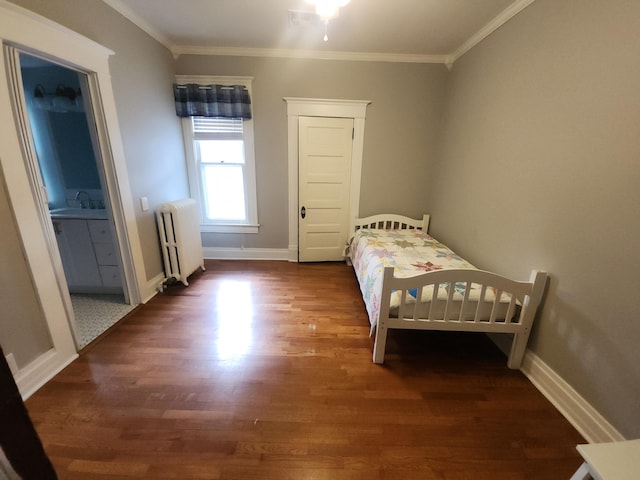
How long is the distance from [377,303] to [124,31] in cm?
313

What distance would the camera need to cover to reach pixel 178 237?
2.75 metres

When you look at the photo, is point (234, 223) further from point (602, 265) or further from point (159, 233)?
point (602, 265)

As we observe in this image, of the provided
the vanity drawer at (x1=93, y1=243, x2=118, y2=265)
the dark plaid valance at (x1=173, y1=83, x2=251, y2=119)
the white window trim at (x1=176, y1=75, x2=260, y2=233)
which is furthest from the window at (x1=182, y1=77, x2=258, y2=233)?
the vanity drawer at (x1=93, y1=243, x2=118, y2=265)

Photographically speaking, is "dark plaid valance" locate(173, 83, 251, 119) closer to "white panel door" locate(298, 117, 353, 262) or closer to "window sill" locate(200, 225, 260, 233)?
"white panel door" locate(298, 117, 353, 262)

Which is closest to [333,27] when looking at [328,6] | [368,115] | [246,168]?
[328,6]

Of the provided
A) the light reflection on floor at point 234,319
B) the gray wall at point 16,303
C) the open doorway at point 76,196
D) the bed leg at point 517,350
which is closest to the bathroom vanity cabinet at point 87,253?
the open doorway at point 76,196

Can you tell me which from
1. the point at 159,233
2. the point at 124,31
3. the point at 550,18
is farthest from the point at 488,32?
the point at 159,233

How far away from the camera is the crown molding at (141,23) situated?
2.12 metres

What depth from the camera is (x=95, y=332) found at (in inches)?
82.0

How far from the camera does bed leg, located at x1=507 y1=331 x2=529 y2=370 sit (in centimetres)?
176

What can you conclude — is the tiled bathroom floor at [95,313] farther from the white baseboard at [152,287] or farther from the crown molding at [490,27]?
A: the crown molding at [490,27]

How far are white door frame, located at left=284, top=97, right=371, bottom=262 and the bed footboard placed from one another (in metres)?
1.88

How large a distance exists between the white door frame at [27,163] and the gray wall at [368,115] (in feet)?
4.57

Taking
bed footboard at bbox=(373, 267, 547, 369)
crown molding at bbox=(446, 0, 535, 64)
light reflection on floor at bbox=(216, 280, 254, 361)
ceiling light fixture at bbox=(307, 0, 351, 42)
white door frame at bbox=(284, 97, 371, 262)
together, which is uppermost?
crown molding at bbox=(446, 0, 535, 64)
